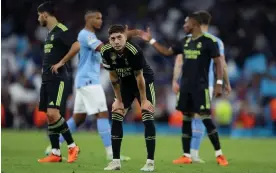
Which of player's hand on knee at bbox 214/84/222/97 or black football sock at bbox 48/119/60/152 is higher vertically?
player's hand on knee at bbox 214/84/222/97

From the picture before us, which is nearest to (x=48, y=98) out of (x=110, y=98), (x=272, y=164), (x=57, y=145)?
(x=57, y=145)

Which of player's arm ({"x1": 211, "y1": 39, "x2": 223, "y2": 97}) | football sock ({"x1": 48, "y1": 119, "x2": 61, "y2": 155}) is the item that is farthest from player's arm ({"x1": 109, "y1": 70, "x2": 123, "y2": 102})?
player's arm ({"x1": 211, "y1": 39, "x2": 223, "y2": 97})

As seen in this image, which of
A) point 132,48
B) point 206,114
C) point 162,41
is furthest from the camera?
point 162,41

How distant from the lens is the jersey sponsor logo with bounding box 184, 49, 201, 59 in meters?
12.6

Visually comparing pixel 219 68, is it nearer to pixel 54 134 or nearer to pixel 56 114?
pixel 56 114

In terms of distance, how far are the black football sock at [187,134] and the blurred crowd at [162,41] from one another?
1238 centimetres

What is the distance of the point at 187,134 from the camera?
41.8 ft

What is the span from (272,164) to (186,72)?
6.88 ft

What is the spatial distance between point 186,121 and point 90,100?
1732 mm

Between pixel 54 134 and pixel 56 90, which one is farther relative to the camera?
pixel 54 134

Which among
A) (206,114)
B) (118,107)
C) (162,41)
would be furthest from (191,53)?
(162,41)

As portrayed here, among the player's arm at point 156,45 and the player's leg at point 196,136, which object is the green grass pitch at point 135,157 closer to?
the player's leg at point 196,136

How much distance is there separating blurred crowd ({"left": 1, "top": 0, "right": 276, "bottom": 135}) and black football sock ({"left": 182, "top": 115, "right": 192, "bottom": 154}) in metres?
12.4

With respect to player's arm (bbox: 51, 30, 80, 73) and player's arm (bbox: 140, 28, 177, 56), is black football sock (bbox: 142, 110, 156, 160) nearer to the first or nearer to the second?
player's arm (bbox: 140, 28, 177, 56)
